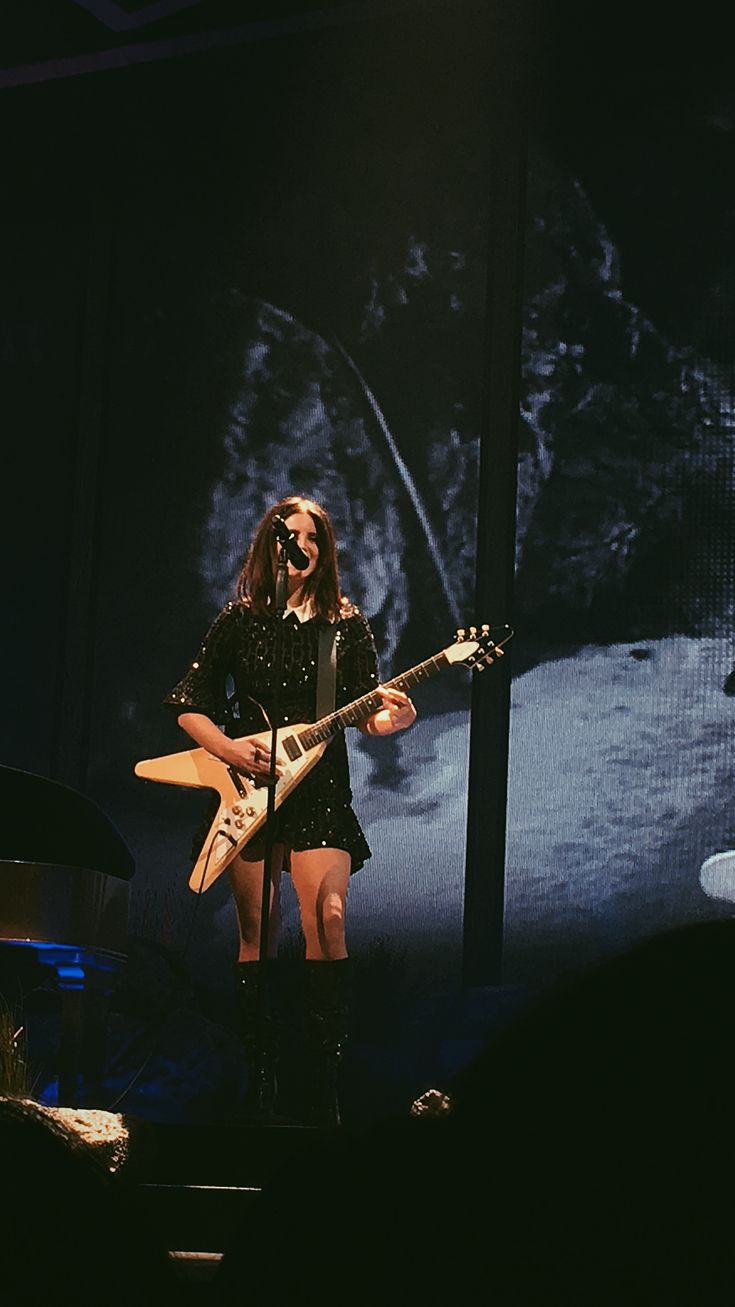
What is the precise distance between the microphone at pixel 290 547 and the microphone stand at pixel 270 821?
0.05ft

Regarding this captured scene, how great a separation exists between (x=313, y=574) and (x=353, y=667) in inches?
10.7

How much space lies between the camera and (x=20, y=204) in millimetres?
6102

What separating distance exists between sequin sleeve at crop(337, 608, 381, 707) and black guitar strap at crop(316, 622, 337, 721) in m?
0.04

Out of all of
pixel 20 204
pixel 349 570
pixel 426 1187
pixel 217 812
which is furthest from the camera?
pixel 20 204

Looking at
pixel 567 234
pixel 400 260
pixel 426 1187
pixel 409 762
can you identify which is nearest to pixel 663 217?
pixel 567 234

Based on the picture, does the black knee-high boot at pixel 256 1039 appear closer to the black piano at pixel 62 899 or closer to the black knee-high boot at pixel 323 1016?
the black knee-high boot at pixel 323 1016

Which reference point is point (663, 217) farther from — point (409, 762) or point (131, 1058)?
point (131, 1058)

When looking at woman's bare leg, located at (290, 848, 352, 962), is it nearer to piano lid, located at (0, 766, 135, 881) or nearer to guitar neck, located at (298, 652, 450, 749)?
guitar neck, located at (298, 652, 450, 749)

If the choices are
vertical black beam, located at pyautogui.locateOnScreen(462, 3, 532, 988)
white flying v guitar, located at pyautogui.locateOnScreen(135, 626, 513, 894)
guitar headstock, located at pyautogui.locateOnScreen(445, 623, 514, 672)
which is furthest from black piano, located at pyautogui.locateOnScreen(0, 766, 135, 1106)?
vertical black beam, located at pyautogui.locateOnScreen(462, 3, 532, 988)

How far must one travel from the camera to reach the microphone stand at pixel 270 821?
349cm

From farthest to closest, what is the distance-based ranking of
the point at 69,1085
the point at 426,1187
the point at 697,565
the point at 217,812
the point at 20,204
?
the point at 20,204 < the point at 697,565 < the point at 217,812 < the point at 69,1085 < the point at 426,1187

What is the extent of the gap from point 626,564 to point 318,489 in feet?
3.94

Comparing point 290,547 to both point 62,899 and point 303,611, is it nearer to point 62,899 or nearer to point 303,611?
point 303,611

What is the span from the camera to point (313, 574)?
13.1ft
